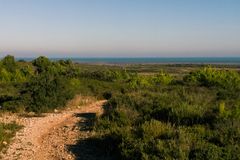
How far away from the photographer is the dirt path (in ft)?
42.0

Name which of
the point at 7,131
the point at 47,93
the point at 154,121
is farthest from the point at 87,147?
the point at 47,93

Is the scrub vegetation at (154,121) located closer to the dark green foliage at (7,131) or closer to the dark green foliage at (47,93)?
the dark green foliage at (47,93)

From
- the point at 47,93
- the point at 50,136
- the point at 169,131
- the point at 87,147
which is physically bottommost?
the point at 50,136

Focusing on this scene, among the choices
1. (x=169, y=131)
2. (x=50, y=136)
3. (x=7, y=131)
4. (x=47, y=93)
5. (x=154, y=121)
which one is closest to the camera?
(x=169, y=131)

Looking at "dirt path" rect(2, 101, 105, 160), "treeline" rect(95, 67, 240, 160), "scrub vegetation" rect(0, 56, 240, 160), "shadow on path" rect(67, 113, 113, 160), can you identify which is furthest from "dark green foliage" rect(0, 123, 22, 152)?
"treeline" rect(95, 67, 240, 160)

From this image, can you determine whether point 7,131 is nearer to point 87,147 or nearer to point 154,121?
point 87,147

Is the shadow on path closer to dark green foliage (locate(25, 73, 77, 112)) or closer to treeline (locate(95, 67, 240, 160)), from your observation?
treeline (locate(95, 67, 240, 160))

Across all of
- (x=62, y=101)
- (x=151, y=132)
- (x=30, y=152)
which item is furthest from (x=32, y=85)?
(x=151, y=132)

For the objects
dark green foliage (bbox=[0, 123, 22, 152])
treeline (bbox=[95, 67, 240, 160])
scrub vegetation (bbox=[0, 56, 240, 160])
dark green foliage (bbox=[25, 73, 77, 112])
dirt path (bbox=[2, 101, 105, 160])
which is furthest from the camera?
dark green foliage (bbox=[25, 73, 77, 112])

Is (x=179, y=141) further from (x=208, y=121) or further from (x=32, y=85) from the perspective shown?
(x=32, y=85)

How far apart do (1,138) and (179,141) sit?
6.51 m

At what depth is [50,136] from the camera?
1555 centimetres

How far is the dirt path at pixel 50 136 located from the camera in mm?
12789

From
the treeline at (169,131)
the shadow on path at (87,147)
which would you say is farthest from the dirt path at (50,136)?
the treeline at (169,131)
